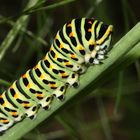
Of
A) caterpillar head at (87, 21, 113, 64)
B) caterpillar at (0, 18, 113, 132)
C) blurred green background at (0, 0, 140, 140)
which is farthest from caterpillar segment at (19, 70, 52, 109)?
blurred green background at (0, 0, 140, 140)

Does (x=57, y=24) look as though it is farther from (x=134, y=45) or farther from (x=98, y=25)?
(x=134, y=45)

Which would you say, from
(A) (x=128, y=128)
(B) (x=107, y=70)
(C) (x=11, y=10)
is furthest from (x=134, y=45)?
(C) (x=11, y=10)

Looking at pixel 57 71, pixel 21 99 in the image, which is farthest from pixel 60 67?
pixel 21 99

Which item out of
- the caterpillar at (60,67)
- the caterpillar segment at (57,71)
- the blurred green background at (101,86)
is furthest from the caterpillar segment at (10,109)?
the blurred green background at (101,86)

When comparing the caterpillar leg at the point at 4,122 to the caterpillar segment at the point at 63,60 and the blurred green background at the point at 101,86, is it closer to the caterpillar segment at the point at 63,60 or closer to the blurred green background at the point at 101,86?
the caterpillar segment at the point at 63,60

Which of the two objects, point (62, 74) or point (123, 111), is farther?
point (123, 111)

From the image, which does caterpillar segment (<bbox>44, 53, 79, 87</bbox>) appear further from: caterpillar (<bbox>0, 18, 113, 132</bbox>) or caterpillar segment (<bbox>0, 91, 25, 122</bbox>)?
caterpillar segment (<bbox>0, 91, 25, 122</bbox>)
